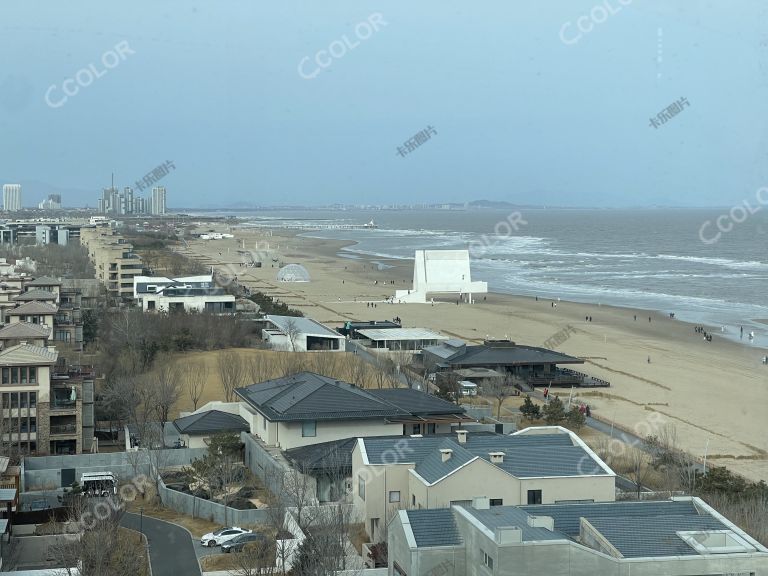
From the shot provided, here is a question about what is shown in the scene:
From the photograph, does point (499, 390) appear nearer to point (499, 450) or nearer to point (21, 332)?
point (499, 450)

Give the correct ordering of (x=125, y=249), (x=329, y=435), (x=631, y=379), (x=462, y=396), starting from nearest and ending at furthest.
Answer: (x=329, y=435) → (x=462, y=396) → (x=631, y=379) → (x=125, y=249)

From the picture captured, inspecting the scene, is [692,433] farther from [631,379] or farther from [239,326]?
[239,326]

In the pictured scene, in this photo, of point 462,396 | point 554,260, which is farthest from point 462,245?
point 462,396

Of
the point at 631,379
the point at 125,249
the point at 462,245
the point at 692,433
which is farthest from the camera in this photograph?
the point at 462,245

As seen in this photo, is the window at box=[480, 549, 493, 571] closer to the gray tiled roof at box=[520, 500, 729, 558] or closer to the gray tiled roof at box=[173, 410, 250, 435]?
the gray tiled roof at box=[520, 500, 729, 558]

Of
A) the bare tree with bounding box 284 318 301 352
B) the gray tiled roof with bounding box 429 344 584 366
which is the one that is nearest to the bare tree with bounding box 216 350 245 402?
the bare tree with bounding box 284 318 301 352

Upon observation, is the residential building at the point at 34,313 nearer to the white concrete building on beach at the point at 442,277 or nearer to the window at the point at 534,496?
the window at the point at 534,496
